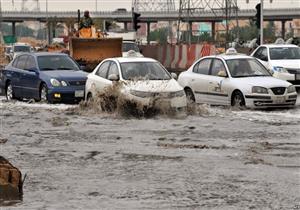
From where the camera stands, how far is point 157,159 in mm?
10672

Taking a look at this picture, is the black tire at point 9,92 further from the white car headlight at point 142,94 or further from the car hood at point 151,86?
the white car headlight at point 142,94

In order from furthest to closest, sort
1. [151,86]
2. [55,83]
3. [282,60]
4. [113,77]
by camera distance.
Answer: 1. [282,60]
2. [55,83]
3. [113,77]
4. [151,86]

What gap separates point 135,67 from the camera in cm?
1734

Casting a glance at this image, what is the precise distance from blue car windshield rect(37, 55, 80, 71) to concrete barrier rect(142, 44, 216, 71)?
1120 centimetres

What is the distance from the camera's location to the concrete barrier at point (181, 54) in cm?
3250

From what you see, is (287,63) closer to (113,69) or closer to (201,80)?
(201,80)

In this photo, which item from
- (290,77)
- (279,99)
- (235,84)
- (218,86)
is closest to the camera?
(279,99)

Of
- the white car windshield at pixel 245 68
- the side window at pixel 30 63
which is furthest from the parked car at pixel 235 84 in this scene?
the side window at pixel 30 63

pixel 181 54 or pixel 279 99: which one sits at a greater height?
pixel 181 54

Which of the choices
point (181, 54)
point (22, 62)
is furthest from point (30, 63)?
point (181, 54)

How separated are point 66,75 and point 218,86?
440 cm

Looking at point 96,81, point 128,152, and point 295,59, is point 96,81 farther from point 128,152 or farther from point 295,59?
point 295,59

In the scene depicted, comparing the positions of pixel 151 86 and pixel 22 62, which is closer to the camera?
pixel 151 86

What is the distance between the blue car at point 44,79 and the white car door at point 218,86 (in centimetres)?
363
